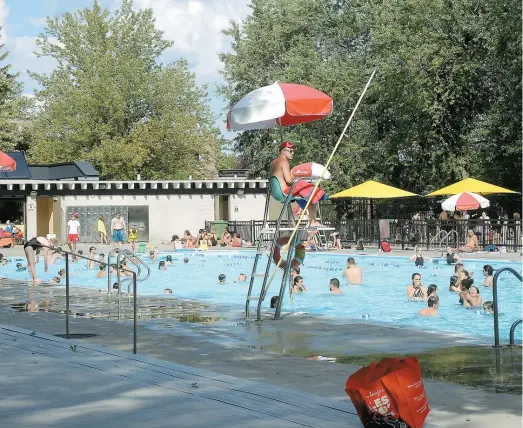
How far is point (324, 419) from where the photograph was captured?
704 centimetres

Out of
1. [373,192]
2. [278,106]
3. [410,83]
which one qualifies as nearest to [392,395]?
[278,106]

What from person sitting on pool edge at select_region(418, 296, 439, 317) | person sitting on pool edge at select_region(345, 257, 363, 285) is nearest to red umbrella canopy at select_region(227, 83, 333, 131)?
person sitting on pool edge at select_region(418, 296, 439, 317)

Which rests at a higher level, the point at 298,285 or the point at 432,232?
the point at 432,232

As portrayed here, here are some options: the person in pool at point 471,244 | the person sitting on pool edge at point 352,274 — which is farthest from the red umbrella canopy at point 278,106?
the person in pool at point 471,244

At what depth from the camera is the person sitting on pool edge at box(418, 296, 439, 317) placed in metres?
17.8

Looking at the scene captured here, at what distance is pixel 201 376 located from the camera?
8.98 metres

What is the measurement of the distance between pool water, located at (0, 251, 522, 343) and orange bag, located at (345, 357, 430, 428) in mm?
5231

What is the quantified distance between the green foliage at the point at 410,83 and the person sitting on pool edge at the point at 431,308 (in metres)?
17.5

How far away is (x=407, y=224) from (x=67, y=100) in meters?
39.5

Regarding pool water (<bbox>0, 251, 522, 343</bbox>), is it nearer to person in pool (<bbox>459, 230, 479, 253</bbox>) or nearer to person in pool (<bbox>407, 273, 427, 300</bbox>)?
person in pool (<bbox>407, 273, 427, 300</bbox>)

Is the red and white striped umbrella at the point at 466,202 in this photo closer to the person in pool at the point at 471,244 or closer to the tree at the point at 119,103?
the person in pool at the point at 471,244

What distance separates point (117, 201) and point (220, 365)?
1533 inches

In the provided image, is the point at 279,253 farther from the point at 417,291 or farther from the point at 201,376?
the point at 417,291

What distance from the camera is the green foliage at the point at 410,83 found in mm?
38000
